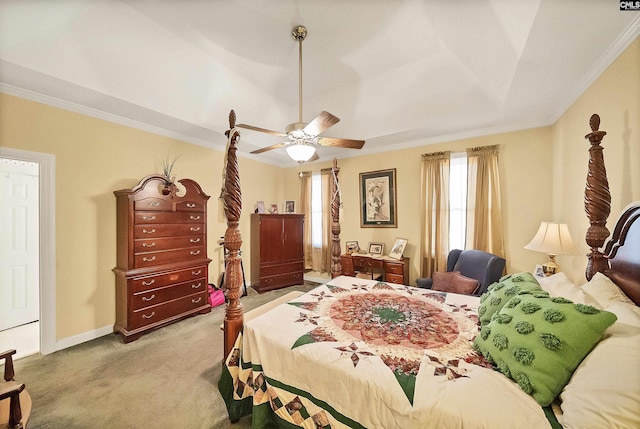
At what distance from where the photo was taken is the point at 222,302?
12.2ft

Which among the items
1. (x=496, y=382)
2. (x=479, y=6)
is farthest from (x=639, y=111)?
(x=496, y=382)

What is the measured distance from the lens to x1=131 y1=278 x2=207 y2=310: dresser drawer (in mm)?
2713

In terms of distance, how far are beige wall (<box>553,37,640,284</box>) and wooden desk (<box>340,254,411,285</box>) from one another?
1890 mm

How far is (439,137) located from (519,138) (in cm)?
102

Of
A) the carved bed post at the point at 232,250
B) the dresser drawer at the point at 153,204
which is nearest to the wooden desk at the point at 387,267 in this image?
the carved bed post at the point at 232,250

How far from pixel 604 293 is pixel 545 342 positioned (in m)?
0.69

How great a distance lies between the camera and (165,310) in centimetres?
294

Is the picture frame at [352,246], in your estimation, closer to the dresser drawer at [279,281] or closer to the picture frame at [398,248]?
the picture frame at [398,248]

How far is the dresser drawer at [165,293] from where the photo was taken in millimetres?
2713

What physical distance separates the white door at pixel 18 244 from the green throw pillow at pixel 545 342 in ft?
15.5

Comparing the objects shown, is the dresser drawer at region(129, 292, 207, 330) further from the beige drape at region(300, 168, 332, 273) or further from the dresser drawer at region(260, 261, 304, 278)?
the beige drape at region(300, 168, 332, 273)

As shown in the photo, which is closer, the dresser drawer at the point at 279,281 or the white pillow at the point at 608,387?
the white pillow at the point at 608,387

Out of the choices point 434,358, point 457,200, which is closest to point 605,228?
point 434,358

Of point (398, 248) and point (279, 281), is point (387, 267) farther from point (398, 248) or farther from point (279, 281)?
point (279, 281)
